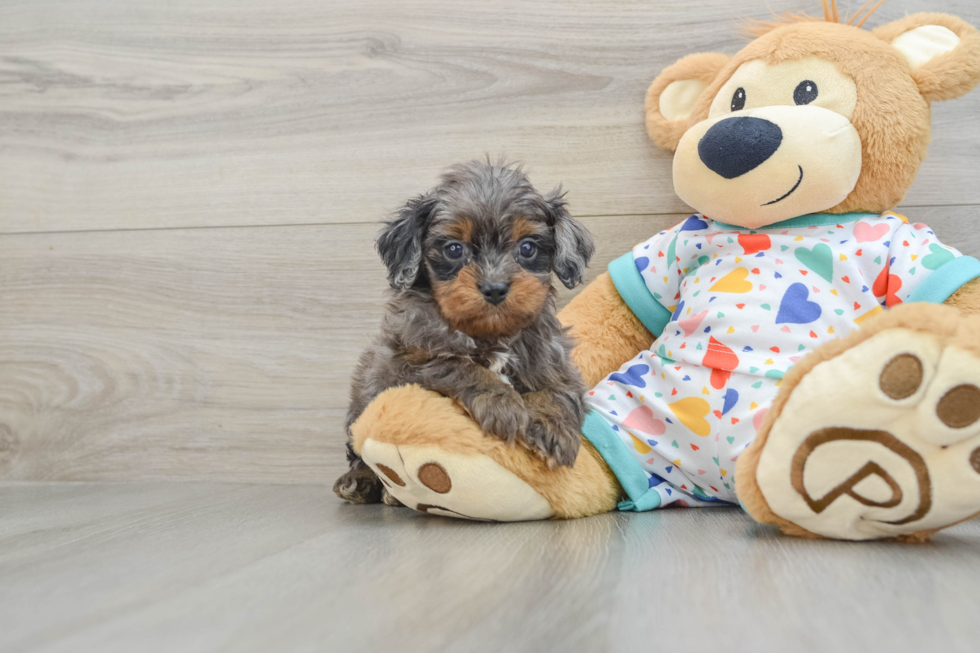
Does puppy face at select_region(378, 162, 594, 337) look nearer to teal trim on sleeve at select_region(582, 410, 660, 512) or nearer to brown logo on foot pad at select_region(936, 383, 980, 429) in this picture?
teal trim on sleeve at select_region(582, 410, 660, 512)

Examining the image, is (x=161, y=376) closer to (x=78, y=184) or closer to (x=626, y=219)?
(x=78, y=184)


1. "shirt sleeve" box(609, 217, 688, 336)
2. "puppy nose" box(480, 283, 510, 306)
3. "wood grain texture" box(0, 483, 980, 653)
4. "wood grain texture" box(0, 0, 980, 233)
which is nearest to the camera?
"wood grain texture" box(0, 483, 980, 653)

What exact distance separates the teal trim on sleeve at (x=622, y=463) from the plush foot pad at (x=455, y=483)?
6.5 inches

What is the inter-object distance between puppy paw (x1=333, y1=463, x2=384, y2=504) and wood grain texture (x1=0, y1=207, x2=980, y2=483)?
1.26ft

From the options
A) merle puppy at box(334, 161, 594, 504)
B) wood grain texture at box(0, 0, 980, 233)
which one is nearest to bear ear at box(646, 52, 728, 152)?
wood grain texture at box(0, 0, 980, 233)

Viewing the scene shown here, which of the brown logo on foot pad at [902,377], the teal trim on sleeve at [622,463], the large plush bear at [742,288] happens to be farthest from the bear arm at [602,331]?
the brown logo on foot pad at [902,377]

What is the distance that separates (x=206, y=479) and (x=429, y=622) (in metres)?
1.46

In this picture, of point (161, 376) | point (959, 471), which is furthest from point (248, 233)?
point (959, 471)

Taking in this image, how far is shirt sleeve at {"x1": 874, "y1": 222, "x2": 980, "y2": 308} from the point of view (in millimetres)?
1271

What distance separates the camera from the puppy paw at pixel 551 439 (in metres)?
1.20

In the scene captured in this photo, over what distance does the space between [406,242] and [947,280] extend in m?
0.95

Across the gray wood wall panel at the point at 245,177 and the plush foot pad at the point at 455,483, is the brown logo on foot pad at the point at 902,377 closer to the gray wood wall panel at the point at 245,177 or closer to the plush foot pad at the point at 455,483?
the plush foot pad at the point at 455,483

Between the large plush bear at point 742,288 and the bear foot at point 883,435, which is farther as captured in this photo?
the large plush bear at point 742,288

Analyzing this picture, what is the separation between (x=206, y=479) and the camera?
1.99m
